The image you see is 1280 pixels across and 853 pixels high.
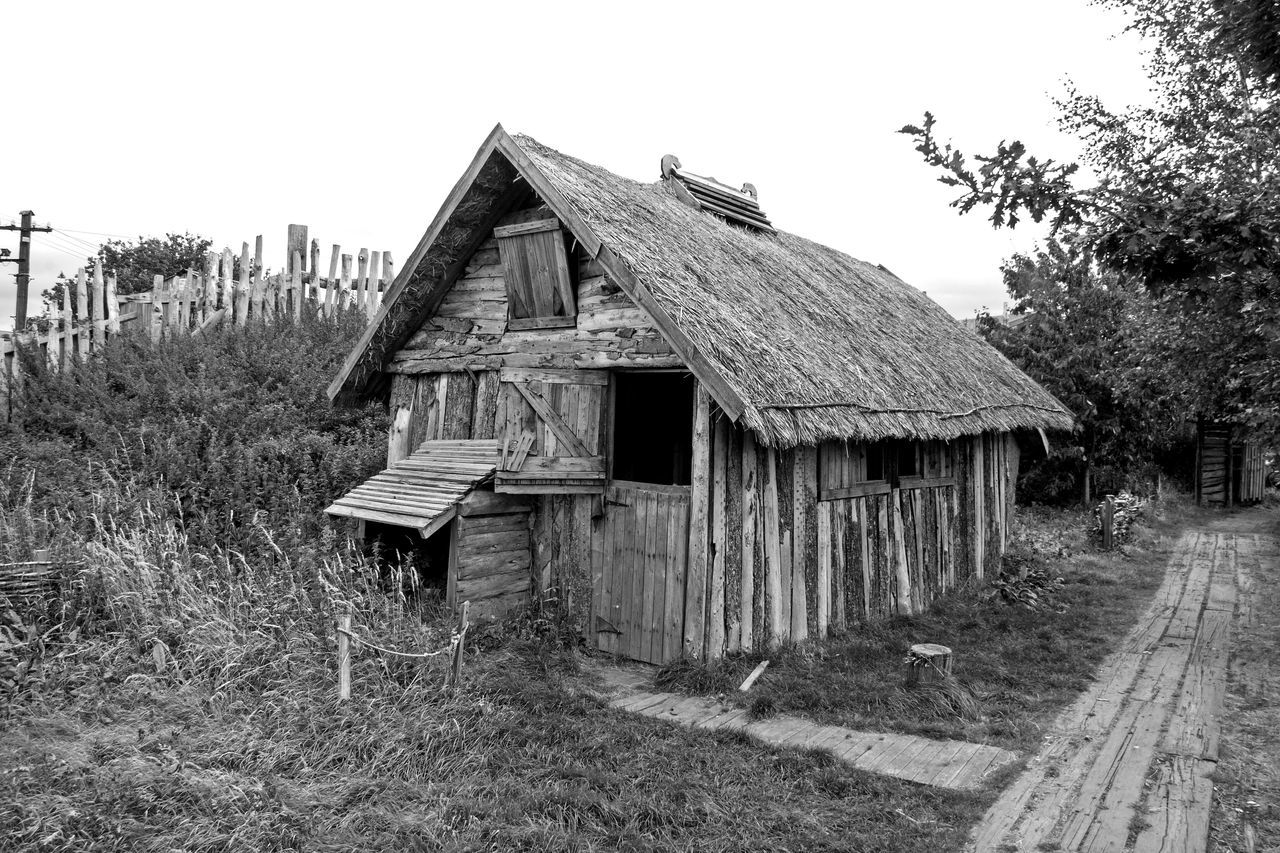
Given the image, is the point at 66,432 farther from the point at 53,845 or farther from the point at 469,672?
the point at 53,845

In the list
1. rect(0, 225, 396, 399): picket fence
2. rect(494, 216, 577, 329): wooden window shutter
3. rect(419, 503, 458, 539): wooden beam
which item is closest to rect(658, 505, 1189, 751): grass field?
rect(419, 503, 458, 539): wooden beam

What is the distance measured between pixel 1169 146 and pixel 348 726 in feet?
57.9

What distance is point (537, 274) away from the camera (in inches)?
339

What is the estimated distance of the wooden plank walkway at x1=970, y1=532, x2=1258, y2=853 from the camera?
5.02 meters

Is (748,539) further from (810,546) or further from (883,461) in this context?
(883,461)

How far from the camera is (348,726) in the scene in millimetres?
5484

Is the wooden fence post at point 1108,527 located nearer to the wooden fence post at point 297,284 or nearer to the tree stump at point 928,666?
the tree stump at point 928,666

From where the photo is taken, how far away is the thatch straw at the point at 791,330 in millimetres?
7496

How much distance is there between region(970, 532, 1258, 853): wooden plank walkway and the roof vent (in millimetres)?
7948

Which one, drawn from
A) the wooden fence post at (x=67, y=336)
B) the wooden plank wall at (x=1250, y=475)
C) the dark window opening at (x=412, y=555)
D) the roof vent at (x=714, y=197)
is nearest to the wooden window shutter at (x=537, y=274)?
the dark window opening at (x=412, y=555)

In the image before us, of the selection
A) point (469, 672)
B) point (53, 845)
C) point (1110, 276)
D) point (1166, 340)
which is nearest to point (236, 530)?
point (469, 672)

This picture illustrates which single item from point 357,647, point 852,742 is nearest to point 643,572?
point 852,742

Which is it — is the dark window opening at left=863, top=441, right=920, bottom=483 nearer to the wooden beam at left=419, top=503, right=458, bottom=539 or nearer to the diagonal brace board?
the diagonal brace board

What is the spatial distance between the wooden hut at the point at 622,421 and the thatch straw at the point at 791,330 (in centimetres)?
4
